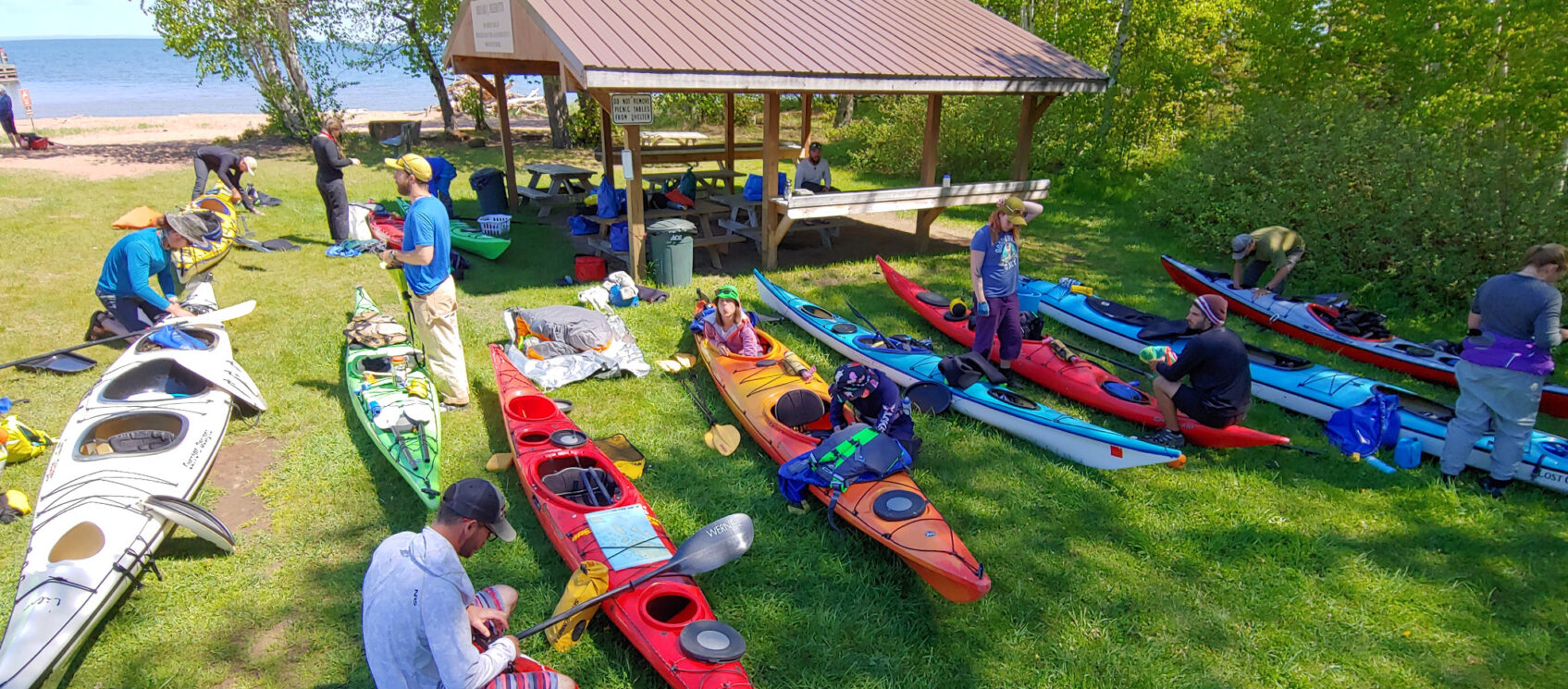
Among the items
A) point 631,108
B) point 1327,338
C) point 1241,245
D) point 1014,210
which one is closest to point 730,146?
point 631,108

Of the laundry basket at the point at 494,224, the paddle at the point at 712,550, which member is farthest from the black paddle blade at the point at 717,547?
the laundry basket at the point at 494,224

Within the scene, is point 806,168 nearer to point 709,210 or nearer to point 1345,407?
point 709,210

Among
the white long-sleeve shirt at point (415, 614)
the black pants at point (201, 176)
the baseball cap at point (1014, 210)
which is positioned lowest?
the white long-sleeve shirt at point (415, 614)

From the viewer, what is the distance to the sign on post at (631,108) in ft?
28.2

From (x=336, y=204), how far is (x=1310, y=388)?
12.7 meters

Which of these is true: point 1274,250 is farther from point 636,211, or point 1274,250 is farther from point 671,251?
point 636,211

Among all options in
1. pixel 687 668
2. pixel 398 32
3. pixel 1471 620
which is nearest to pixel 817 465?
pixel 687 668

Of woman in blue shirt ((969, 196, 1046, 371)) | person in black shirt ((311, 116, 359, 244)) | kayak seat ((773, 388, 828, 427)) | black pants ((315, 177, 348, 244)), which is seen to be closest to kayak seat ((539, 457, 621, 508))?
kayak seat ((773, 388, 828, 427))

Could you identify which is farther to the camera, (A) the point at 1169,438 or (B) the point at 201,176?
(B) the point at 201,176

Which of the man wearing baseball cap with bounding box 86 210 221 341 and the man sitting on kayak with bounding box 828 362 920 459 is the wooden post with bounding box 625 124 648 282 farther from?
the man sitting on kayak with bounding box 828 362 920 459

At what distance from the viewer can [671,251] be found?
9609mm

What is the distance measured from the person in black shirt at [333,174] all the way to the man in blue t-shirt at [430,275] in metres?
5.71

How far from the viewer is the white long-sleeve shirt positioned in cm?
258

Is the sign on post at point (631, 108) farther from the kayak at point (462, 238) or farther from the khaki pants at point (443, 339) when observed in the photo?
the khaki pants at point (443, 339)
